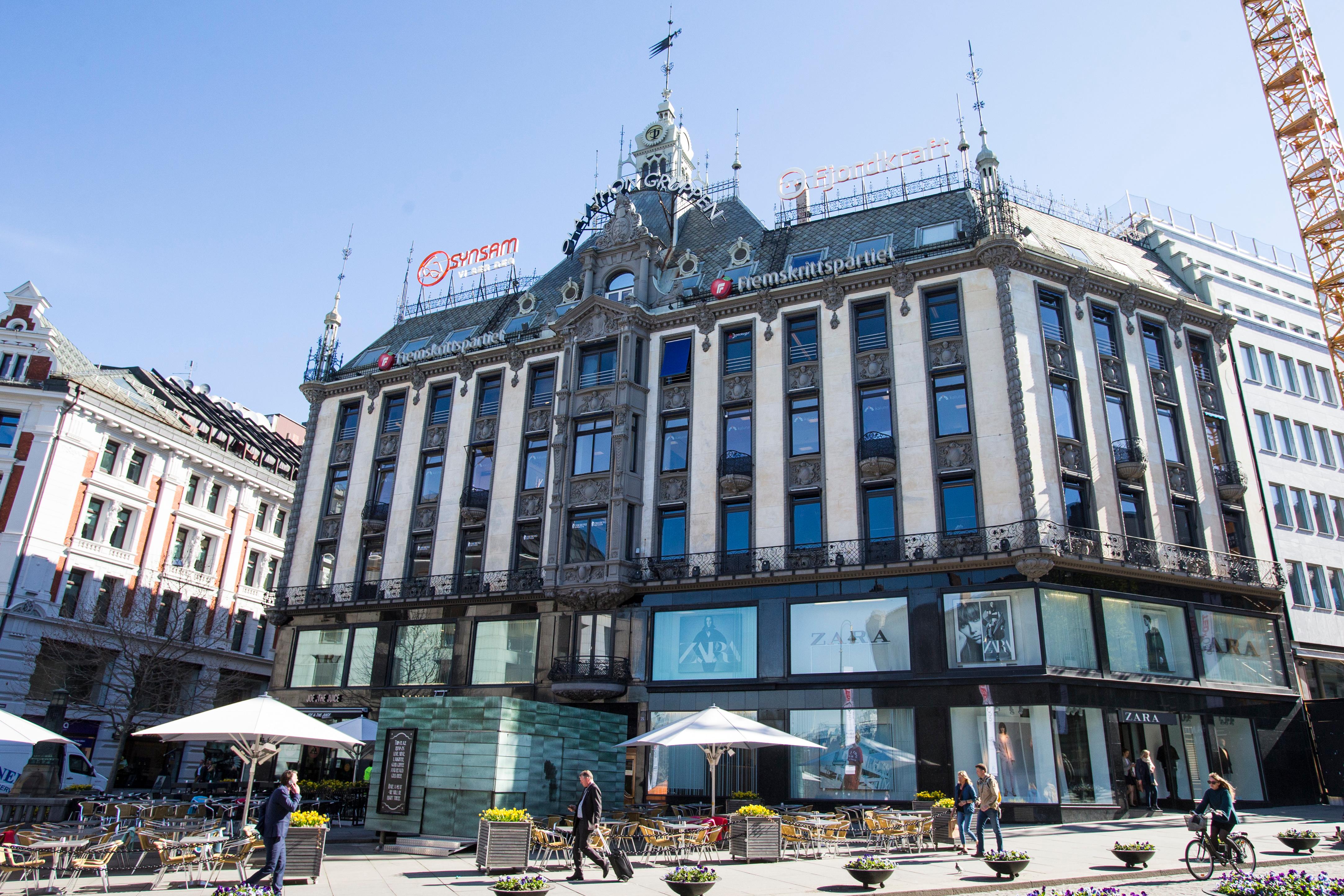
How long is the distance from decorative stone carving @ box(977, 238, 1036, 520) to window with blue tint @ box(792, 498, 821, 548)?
6.69 m

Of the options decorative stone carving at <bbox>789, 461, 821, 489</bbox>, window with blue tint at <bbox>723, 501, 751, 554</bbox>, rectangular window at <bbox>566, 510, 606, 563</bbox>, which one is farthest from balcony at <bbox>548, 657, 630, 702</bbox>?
decorative stone carving at <bbox>789, 461, 821, 489</bbox>

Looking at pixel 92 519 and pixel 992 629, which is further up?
pixel 92 519

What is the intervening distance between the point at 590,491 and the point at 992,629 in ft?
51.0

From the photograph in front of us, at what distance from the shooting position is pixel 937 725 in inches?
1077

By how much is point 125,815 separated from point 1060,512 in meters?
27.6

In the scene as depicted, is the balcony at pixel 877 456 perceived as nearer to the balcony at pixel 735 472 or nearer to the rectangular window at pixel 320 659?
the balcony at pixel 735 472

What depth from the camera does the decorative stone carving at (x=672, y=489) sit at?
112 ft

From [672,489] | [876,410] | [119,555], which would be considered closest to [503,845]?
[672,489]

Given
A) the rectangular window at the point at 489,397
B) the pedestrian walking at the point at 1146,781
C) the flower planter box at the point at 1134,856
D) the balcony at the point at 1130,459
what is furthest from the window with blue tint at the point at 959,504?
the rectangular window at the point at 489,397

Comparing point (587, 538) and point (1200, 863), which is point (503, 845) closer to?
point (1200, 863)

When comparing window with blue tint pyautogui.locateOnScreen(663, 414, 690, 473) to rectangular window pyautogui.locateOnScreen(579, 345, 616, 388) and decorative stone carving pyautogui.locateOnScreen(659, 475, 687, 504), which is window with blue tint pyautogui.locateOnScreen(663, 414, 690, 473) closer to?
decorative stone carving pyautogui.locateOnScreen(659, 475, 687, 504)

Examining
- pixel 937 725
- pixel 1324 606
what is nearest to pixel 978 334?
pixel 937 725

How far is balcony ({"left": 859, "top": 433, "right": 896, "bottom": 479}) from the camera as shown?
101 ft

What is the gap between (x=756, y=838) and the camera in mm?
18547
